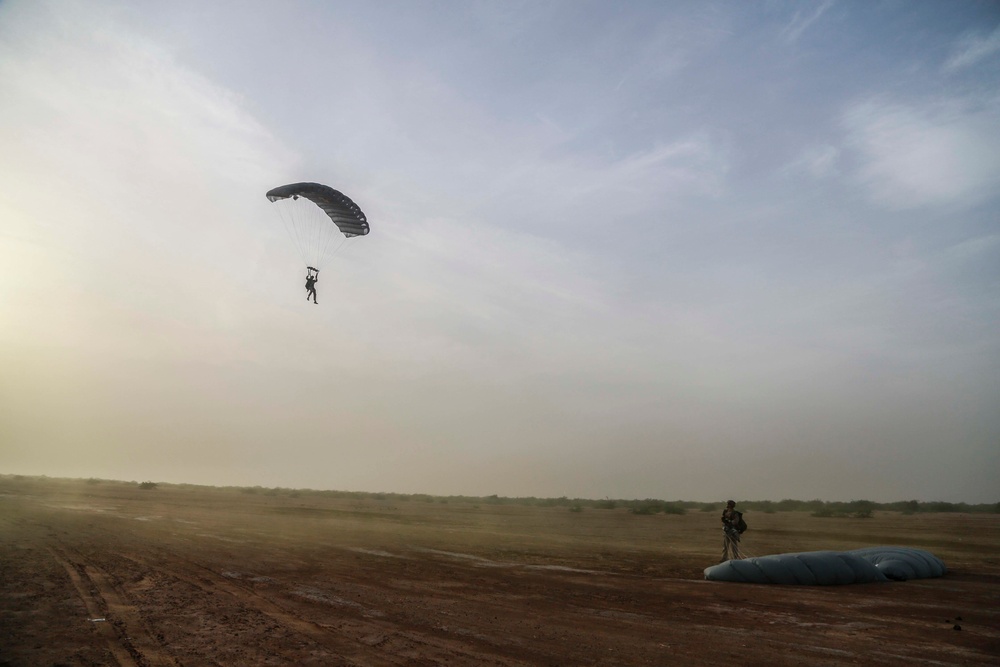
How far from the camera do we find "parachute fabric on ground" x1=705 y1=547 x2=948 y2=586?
47.2ft

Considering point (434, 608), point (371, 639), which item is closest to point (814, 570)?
point (434, 608)

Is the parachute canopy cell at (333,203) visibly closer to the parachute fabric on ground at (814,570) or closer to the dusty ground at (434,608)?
the dusty ground at (434,608)

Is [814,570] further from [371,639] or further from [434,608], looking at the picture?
[371,639]

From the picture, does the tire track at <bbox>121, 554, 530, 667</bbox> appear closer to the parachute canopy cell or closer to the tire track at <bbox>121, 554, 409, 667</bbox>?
the tire track at <bbox>121, 554, 409, 667</bbox>

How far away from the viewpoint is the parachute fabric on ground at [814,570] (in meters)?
14.4

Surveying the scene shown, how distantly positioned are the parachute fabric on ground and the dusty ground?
415 mm

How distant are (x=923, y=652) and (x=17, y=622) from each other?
14.4 metres

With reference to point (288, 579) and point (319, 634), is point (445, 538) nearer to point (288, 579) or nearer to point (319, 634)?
point (288, 579)

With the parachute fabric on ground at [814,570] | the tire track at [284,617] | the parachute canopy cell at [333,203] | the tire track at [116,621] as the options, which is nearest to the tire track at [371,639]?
the tire track at [284,617]

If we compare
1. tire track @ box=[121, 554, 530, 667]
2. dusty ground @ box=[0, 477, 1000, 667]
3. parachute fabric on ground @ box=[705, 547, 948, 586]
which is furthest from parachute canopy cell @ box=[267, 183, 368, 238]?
parachute fabric on ground @ box=[705, 547, 948, 586]

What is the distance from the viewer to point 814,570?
47.4ft

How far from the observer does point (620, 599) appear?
1212cm

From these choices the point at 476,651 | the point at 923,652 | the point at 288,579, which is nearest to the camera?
the point at 476,651

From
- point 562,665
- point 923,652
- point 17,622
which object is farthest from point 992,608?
point 17,622
